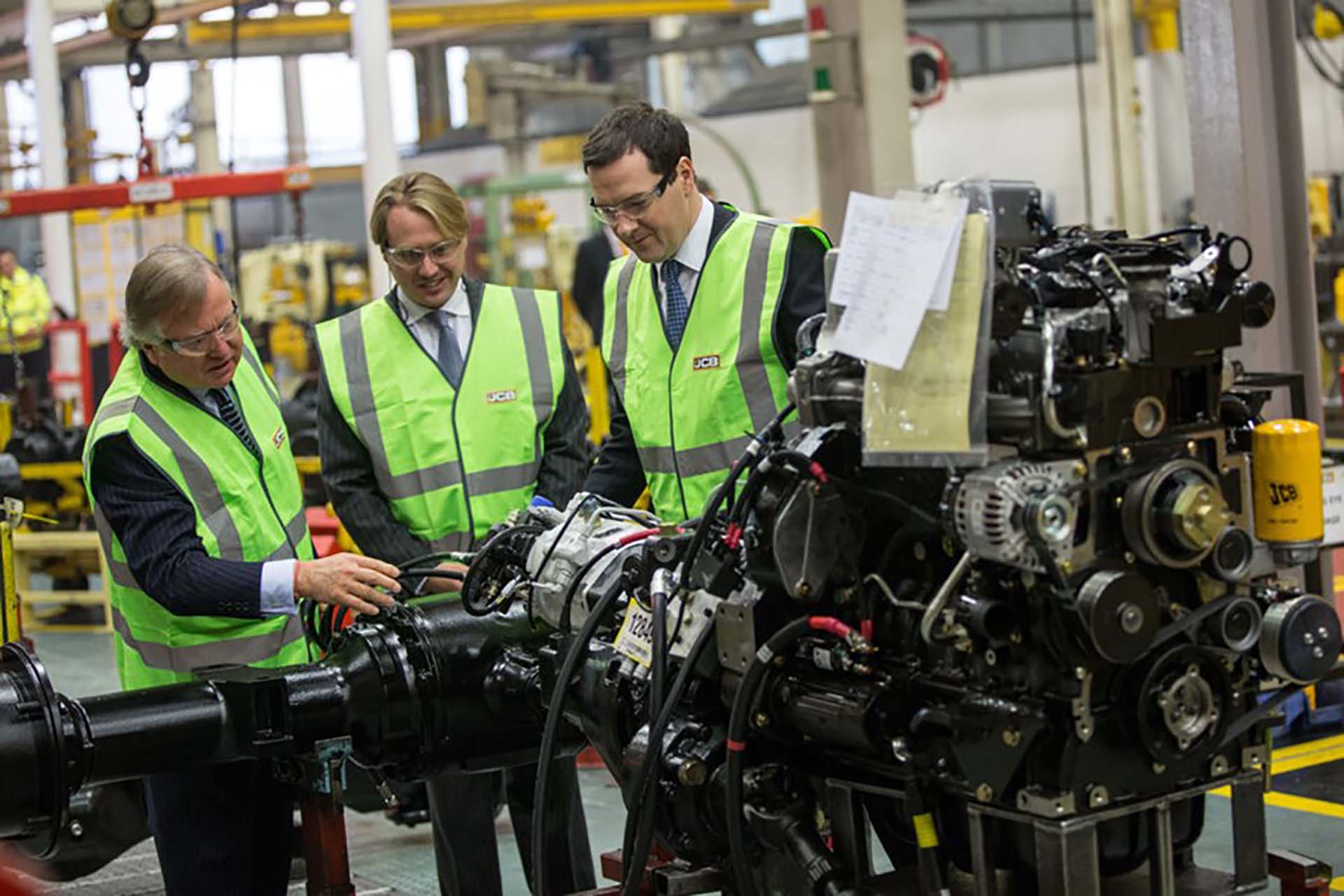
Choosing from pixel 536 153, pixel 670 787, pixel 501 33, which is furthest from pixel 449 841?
pixel 536 153

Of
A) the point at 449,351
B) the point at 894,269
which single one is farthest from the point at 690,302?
the point at 894,269

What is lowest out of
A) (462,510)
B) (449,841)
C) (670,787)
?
(449,841)

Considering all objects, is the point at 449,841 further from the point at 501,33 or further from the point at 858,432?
the point at 501,33

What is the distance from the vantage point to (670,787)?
A: 7.30ft

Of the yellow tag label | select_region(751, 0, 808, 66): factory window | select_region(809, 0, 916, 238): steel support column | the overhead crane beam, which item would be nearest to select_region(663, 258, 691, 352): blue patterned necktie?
the yellow tag label

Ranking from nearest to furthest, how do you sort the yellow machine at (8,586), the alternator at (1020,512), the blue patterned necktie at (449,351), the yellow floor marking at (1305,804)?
the alternator at (1020,512), the yellow machine at (8,586), the blue patterned necktie at (449,351), the yellow floor marking at (1305,804)

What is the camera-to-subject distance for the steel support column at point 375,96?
7.49 m

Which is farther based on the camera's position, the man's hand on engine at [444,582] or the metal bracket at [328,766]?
the man's hand on engine at [444,582]

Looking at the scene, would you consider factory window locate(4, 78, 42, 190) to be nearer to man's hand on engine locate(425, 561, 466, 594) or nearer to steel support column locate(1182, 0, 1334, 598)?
steel support column locate(1182, 0, 1334, 598)

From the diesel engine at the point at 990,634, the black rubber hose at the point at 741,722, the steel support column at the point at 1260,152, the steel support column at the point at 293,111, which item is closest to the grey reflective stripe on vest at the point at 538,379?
the diesel engine at the point at 990,634

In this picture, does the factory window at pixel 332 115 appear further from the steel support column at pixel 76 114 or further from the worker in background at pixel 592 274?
the worker in background at pixel 592 274

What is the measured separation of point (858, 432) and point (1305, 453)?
51cm

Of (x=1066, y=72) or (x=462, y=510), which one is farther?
(x=1066, y=72)

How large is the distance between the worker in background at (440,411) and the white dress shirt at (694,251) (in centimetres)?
38
